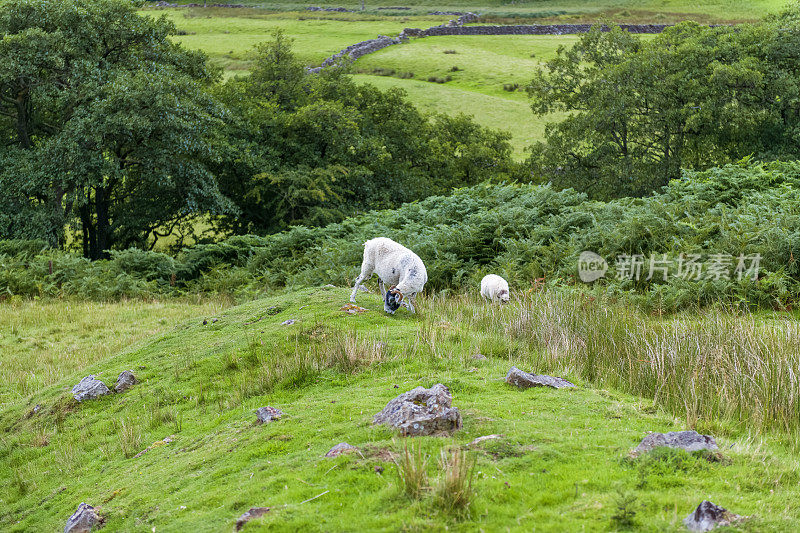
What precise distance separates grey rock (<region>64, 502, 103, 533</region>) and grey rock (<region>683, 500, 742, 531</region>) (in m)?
4.52

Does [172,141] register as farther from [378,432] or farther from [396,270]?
[378,432]

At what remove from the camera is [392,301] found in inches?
424

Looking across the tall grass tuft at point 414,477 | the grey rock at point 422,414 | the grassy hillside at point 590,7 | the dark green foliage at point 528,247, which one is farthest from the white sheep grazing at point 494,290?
the grassy hillside at point 590,7

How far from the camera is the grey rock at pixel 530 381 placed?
721 centimetres

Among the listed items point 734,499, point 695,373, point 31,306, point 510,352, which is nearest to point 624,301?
point 510,352

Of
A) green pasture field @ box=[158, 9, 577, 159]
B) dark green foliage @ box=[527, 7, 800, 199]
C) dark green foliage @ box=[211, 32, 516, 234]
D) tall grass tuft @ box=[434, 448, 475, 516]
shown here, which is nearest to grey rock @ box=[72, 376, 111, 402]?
tall grass tuft @ box=[434, 448, 475, 516]

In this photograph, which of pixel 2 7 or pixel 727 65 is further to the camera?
pixel 727 65

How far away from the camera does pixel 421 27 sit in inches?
4006

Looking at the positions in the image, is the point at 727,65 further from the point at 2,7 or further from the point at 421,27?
the point at 421,27

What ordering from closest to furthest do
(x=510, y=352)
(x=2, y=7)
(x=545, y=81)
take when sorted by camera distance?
1. (x=510, y=352)
2. (x=2, y=7)
3. (x=545, y=81)

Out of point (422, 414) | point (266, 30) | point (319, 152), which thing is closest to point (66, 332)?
point (422, 414)

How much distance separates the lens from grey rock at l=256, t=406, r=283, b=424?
262 inches

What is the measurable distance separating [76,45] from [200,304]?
14499mm

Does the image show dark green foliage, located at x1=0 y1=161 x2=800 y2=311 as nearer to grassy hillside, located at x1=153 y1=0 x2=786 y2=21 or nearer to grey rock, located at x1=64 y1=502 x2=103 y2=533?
grey rock, located at x1=64 y1=502 x2=103 y2=533
